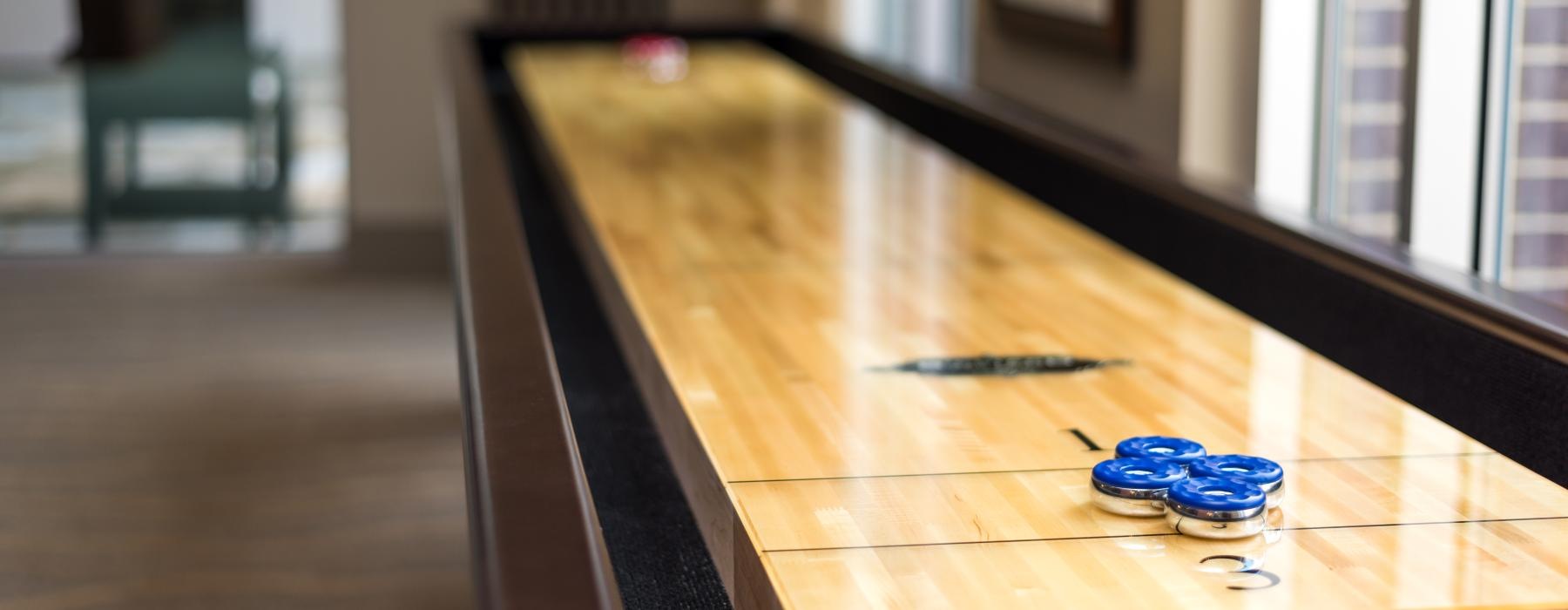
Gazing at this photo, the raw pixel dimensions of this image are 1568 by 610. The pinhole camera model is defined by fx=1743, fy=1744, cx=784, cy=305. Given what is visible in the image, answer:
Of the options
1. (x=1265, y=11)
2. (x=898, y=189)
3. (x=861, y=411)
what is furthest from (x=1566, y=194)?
(x=861, y=411)

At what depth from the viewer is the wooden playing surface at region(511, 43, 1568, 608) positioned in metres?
1.38

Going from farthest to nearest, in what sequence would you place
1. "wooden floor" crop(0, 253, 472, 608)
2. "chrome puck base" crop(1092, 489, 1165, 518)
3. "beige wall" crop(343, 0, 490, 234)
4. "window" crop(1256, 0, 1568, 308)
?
"beige wall" crop(343, 0, 490, 234) → "wooden floor" crop(0, 253, 472, 608) → "window" crop(1256, 0, 1568, 308) → "chrome puck base" crop(1092, 489, 1165, 518)

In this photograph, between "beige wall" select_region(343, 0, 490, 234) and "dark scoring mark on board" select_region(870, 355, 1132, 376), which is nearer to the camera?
"dark scoring mark on board" select_region(870, 355, 1132, 376)

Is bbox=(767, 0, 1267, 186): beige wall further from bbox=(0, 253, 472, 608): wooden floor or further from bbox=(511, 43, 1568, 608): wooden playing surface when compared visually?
bbox=(0, 253, 472, 608): wooden floor

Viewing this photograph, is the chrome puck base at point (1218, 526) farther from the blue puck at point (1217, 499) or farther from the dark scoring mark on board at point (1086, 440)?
the dark scoring mark on board at point (1086, 440)

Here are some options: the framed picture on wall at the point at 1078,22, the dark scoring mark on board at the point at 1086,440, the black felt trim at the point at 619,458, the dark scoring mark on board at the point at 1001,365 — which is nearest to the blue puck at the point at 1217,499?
the dark scoring mark on board at the point at 1086,440

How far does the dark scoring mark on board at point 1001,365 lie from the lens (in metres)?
2.07

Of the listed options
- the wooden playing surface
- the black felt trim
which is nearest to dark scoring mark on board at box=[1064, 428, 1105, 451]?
the wooden playing surface

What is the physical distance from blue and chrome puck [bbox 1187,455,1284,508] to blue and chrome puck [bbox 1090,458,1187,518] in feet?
0.06

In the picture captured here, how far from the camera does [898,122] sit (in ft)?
14.3

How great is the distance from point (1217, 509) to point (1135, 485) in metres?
0.10

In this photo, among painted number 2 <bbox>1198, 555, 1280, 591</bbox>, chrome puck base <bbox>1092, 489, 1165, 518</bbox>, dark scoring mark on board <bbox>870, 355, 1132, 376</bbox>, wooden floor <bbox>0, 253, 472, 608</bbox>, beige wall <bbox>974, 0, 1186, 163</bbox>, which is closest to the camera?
painted number 2 <bbox>1198, 555, 1280, 591</bbox>

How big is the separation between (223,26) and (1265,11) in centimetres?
586

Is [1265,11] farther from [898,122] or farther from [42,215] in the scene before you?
[42,215]
